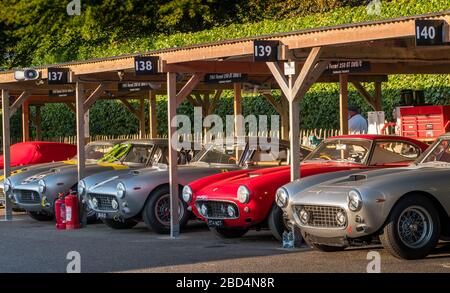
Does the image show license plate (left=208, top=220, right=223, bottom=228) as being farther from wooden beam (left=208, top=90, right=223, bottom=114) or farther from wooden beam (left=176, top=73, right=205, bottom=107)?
wooden beam (left=208, top=90, right=223, bottom=114)

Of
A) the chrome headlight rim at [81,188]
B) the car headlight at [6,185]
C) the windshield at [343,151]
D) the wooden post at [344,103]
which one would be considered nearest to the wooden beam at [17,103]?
the car headlight at [6,185]

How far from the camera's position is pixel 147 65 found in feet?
53.9

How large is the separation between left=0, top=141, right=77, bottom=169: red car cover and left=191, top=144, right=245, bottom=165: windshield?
669 cm

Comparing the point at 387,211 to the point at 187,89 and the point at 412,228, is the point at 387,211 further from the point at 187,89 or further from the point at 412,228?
the point at 187,89

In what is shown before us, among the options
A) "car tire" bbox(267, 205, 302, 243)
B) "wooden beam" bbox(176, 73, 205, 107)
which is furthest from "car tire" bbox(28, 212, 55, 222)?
"car tire" bbox(267, 205, 302, 243)

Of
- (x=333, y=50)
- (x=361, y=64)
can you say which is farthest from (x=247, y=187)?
(x=361, y=64)

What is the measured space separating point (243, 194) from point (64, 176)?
5.56 metres

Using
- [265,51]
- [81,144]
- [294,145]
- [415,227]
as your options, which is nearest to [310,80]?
[265,51]

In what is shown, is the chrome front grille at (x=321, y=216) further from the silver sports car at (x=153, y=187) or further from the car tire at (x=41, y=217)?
the car tire at (x=41, y=217)

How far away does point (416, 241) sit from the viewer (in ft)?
38.7

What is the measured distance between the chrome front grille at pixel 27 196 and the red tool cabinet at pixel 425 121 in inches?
273

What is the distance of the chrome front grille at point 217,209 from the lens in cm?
1434

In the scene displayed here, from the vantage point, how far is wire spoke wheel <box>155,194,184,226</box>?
53.8 ft
